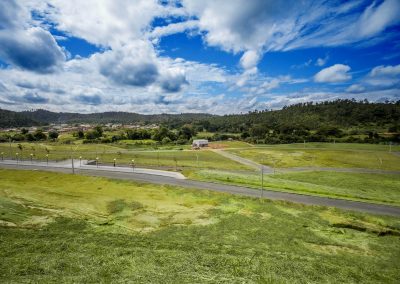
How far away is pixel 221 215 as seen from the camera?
1297 inches

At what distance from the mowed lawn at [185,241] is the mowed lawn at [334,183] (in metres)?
10.8

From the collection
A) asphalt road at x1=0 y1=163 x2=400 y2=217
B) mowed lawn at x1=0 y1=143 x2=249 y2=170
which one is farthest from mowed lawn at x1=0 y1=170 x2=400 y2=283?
mowed lawn at x1=0 y1=143 x2=249 y2=170

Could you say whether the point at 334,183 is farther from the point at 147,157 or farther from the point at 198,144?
the point at 198,144

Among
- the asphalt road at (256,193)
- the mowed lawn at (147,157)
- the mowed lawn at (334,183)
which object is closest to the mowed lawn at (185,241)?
the asphalt road at (256,193)

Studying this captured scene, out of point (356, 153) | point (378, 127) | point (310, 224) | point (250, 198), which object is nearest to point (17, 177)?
point (250, 198)

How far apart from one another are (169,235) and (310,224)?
55.5 ft

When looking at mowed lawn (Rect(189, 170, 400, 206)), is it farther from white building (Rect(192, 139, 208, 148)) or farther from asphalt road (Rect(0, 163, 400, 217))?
white building (Rect(192, 139, 208, 148))

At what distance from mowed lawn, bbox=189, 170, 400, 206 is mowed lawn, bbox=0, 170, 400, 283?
10755 millimetres

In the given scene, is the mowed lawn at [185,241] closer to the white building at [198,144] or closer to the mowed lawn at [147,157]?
the mowed lawn at [147,157]

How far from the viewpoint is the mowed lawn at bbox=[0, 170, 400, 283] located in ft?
53.2

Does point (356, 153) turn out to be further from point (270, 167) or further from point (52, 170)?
point (52, 170)

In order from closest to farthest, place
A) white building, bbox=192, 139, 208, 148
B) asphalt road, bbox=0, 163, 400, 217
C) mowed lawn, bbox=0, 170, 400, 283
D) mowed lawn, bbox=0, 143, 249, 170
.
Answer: mowed lawn, bbox=0, 170, 400, 283, asphalt road, bbox=0, 163, 400, 217, mowed lawn, bbox=0, 143, 249, 170, white building, bbox=192, 139, 208, 148

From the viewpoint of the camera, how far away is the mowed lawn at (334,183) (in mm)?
46234

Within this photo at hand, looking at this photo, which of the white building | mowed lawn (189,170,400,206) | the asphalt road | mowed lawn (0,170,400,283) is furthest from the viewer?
the white building
